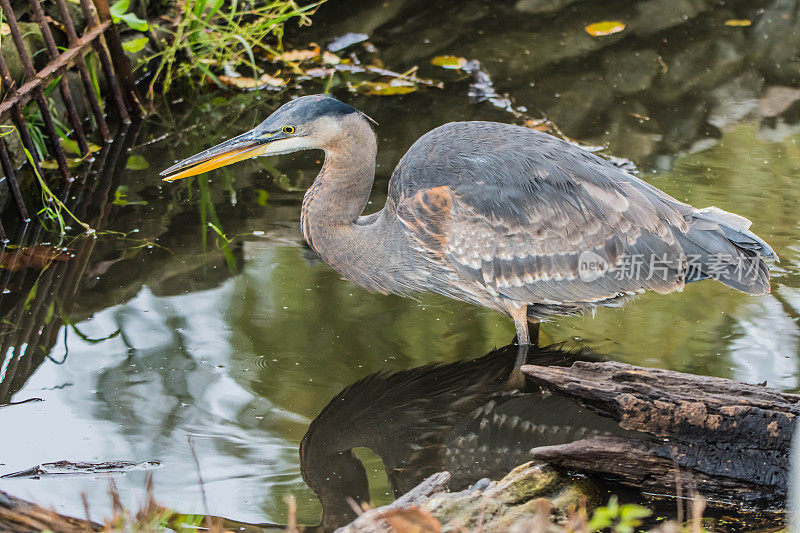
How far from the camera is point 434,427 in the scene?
15.3 feet

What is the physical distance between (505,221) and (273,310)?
161cm

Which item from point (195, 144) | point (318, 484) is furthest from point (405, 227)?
point (195, 144)

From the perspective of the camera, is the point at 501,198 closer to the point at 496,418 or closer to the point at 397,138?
the point at 496,418

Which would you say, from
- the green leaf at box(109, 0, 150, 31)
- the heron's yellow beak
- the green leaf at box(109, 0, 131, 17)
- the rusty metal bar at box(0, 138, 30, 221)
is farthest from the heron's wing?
the green leaf at box(109, 0, 131, 17)

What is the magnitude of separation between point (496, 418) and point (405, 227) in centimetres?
119

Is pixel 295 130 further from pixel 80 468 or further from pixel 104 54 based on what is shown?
pixel 104 54

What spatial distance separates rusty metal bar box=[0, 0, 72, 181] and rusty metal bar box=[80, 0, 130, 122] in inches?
30.0

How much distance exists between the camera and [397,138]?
24.8ft

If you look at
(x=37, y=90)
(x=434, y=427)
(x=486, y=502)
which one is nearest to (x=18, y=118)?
(x=37, y=90)

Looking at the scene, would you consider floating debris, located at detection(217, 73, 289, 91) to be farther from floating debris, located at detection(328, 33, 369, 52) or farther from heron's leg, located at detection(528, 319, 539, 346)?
heron's leg, located at detection(528, 319, 539, 346)

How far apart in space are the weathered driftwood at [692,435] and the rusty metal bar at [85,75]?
4956 millimetres

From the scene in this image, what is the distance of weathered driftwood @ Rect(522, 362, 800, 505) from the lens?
145 inches

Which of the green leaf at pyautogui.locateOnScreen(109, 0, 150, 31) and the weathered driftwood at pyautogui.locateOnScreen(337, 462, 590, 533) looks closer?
the weathered driftwood at pyautogui.locateOnScreen(337, 462, 590, 533)

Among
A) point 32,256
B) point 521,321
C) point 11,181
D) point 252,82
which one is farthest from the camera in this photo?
point 252,82
